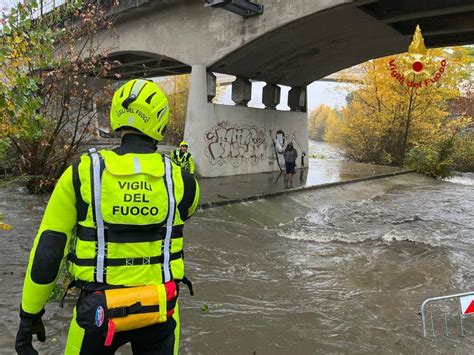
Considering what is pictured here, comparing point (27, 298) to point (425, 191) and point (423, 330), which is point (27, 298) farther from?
point (425, 191)

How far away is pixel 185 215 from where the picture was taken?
2.17 m

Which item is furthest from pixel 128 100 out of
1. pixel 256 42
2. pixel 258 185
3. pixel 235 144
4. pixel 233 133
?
pixel 235 144

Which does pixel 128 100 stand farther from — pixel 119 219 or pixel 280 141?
pixel 280 141

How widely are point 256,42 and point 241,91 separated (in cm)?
378

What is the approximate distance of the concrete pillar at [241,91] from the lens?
1778cm

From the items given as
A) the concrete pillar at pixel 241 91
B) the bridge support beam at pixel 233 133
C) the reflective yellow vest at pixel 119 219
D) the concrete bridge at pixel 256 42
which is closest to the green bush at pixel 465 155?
the bridge support beam at pixel 233 133

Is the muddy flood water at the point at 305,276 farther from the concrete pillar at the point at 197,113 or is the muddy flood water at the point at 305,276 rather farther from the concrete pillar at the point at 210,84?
the concrete pillar at the point at 210,84

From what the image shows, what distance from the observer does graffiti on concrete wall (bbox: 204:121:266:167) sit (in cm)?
1591

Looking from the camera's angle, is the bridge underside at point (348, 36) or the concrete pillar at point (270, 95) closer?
the bridge underside at point (348, 36)

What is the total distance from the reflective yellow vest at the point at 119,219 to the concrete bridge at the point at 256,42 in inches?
438

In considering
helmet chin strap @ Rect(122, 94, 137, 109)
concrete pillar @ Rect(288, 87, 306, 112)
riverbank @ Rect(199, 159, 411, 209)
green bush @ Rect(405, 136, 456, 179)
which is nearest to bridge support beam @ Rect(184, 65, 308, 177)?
concrete pillar @ Rect(288, 87, 306, 112)

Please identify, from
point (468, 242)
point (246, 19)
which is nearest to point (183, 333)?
point (468, 242)

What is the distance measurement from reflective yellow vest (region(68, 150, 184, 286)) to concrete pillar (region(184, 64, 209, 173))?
13.4 m

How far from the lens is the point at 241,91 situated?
17828mm
